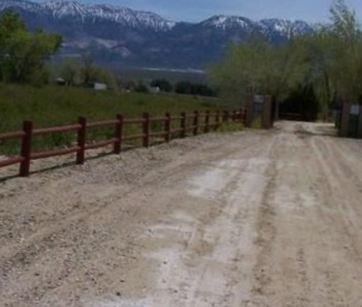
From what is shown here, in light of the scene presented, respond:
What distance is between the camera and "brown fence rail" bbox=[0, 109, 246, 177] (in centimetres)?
1371

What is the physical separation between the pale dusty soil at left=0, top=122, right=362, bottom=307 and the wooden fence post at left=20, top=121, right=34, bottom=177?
248 mm

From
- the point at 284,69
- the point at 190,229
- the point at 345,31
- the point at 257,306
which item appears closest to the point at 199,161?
the point at 190,229

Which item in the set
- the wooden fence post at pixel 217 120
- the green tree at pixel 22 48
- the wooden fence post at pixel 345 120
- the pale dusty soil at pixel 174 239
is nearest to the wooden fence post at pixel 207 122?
the wooden fence post at pixel 217 120

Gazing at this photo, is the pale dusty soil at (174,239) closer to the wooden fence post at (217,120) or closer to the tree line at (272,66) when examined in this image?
the wooden fence post at (217,120)

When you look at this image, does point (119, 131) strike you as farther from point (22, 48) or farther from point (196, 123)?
point (22, 48)

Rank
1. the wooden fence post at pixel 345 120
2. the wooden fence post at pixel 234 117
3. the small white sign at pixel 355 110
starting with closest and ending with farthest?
the wooden fence post at pixel 234 117 < the small white sign at pixel 355 110 < the wooden fence post at pixel 345 120


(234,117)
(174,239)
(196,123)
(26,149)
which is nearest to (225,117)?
(234,117)

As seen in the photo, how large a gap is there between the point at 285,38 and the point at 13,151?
6646 centimetres

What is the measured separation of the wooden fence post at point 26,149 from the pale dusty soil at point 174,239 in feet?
0.81

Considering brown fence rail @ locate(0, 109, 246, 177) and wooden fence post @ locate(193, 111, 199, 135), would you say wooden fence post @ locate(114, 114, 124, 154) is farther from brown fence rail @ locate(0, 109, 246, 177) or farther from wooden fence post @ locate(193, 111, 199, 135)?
wooden fence post @ locate(193, 111, 199, 135)

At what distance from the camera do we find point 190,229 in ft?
34.1

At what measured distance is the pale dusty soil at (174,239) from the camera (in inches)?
294

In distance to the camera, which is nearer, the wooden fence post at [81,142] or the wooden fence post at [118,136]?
the wooden fence post at [81,142]

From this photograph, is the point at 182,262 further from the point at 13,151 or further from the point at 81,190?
the point at 13,151
